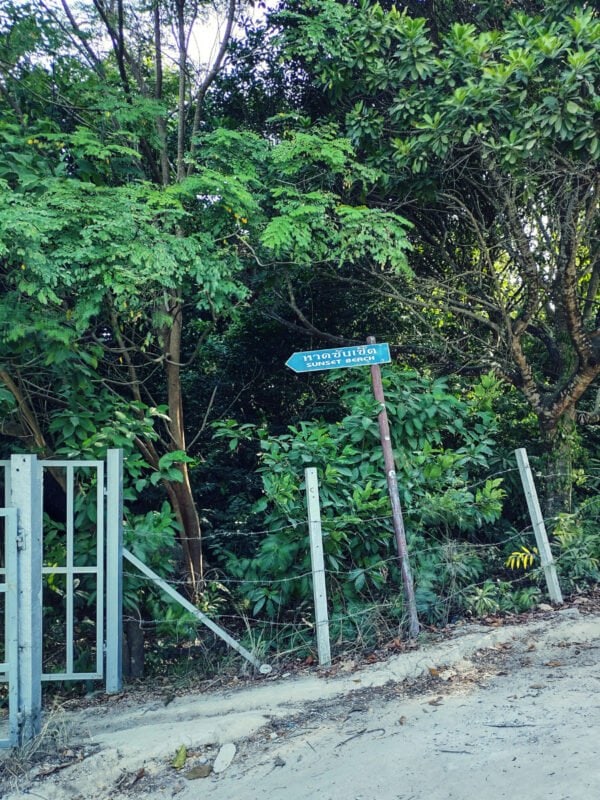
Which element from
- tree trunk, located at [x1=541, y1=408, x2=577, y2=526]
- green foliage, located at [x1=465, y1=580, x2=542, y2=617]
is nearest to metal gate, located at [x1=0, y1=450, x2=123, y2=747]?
green foliage, located at [x1=465, y1=580, x2=542, y2=617]

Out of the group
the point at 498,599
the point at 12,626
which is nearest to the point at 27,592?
the point at 12,626

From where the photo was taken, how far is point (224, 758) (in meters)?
4.09

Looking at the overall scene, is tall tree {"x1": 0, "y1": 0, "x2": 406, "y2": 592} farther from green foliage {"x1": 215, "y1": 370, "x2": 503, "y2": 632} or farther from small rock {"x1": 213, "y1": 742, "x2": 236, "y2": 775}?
small rock {"x1": 213, "y1": 742, "x2": 236, "y2": 775}

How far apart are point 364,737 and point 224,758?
32.7 inches

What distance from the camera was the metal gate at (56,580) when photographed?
417cm

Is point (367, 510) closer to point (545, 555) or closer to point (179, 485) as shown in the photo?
point (545, 555)

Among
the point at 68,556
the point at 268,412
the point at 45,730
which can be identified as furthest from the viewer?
the point at 268,412

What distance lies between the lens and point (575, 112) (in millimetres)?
5965

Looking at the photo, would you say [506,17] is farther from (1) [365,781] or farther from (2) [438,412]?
(1) [365,781]

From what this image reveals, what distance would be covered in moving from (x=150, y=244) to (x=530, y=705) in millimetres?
4297

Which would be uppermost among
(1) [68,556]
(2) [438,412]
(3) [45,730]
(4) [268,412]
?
(4) [268,412]

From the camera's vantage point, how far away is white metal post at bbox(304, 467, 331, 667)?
5301mm

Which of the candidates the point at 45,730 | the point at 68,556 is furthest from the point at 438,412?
the point at 45,730

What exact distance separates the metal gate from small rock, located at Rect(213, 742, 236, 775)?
1.12 metres
